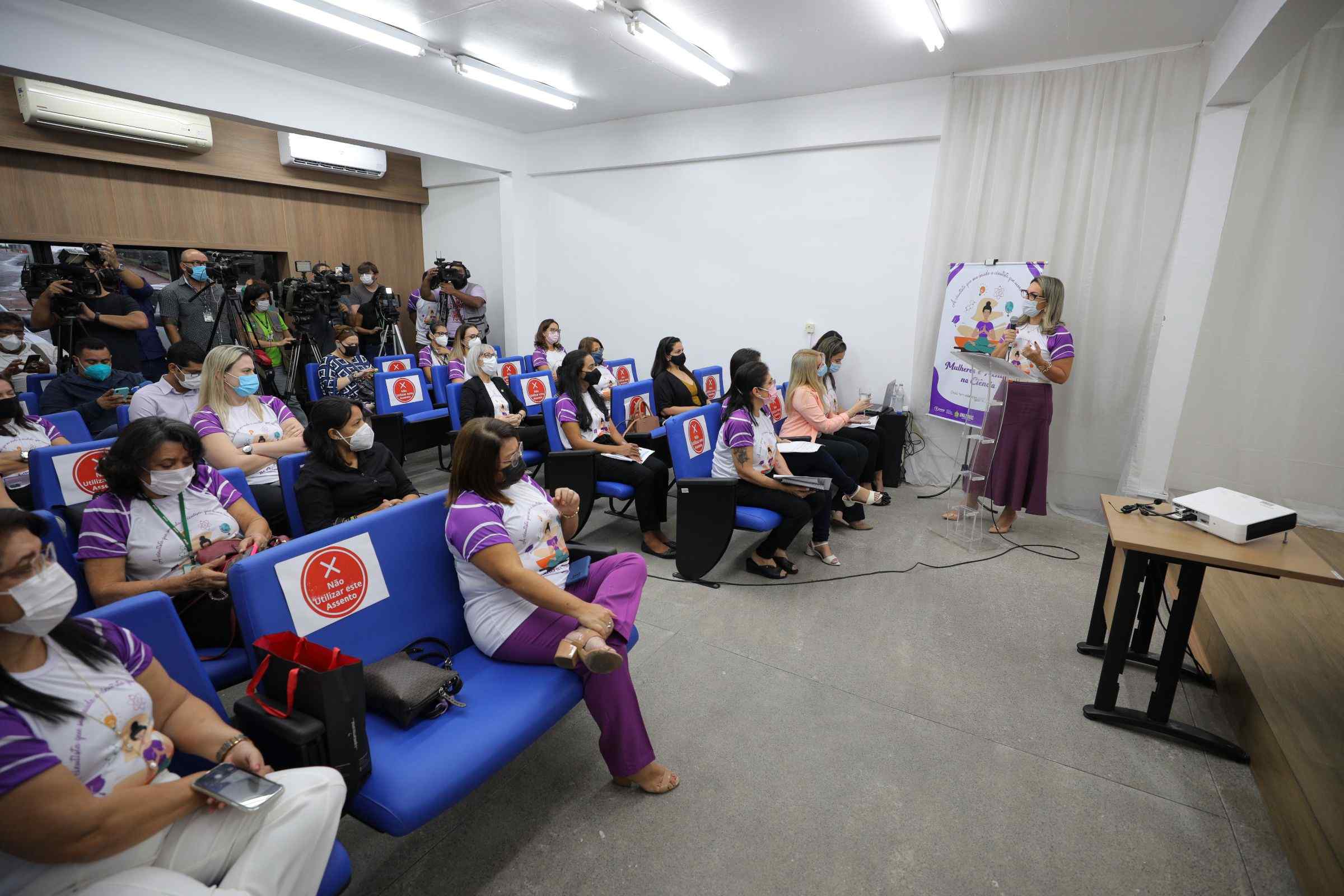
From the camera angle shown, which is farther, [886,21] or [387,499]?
[886,21]

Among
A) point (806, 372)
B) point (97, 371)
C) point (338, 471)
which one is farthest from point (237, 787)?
point (97, 371)

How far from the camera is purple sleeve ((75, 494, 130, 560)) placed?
170 centimetres

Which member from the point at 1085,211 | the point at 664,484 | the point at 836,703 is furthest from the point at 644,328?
the point at 836,703

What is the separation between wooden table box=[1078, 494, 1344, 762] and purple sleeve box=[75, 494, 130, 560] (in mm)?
2992

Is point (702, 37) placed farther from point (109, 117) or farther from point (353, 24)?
point (109, 117)

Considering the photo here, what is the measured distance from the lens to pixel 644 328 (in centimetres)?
666

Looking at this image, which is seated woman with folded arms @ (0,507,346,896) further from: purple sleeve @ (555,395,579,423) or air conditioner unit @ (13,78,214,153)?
air conditioner unit @ (13,78,214,153)

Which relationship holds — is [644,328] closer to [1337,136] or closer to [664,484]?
[664,484]

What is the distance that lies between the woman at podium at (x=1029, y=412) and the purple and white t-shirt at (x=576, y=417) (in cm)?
245

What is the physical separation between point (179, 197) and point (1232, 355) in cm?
887

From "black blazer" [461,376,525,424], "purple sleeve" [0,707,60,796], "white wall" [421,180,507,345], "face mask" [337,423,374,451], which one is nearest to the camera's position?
"purple sleeve" [0,707,60,796]

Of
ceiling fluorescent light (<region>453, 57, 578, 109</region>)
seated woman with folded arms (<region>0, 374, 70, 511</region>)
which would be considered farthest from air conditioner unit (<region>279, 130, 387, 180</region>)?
seated woman with folded arms (<region>0, 374, 70, 511</region>)

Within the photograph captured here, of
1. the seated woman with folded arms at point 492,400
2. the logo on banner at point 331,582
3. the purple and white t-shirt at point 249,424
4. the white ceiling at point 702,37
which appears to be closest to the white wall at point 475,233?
the white ceiling at point 702,37

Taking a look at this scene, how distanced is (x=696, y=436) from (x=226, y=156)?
6025 millimetres
